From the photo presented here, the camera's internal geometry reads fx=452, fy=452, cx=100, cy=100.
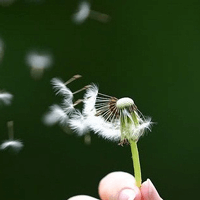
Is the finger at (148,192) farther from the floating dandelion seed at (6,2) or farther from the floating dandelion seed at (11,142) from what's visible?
the floating dandelion seed at (6,2)

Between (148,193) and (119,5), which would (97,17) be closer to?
(119,5)

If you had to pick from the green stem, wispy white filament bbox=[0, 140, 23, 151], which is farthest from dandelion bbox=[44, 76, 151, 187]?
wispy white filament bbox=[0, 140, 23, 151]

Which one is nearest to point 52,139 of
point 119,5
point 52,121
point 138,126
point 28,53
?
point 52,121

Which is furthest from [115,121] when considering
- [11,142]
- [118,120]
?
[11,142]

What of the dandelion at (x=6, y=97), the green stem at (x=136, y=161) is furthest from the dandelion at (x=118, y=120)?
the dandelion at (x=6, y=97)

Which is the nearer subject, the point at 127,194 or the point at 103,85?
the point at 127,194

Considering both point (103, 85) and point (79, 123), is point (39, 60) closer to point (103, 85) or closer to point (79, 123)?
point (103, 85)
